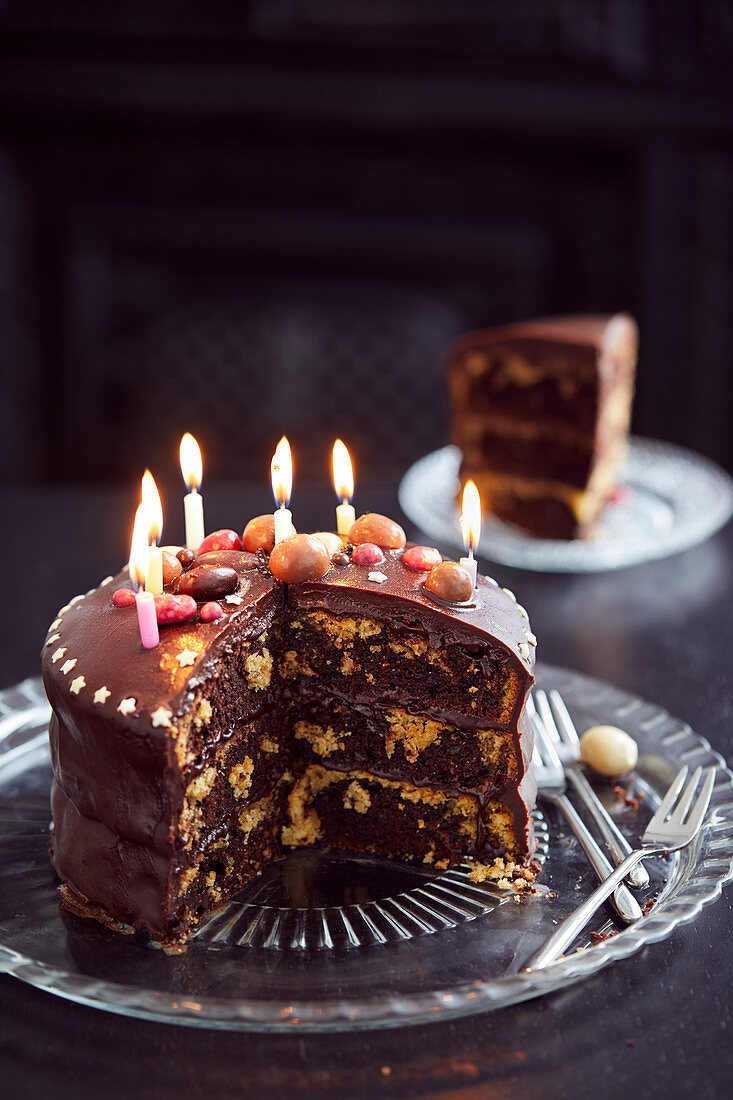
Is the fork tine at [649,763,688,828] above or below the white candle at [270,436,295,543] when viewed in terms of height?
below

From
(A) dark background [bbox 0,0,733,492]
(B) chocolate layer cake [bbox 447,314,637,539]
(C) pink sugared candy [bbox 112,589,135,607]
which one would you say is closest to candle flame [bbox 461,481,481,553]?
(C) pink sugared candy [bbox 112,589,135,607]

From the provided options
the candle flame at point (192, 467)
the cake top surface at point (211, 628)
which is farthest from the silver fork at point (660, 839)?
the candle flame at point (192, 467)

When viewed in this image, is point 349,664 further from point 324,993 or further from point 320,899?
point 324,993

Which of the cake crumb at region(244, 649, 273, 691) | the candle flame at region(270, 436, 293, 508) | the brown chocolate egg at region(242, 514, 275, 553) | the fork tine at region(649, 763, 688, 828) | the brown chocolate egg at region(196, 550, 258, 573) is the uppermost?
the candle flame at region(270, 436, 293, 508)

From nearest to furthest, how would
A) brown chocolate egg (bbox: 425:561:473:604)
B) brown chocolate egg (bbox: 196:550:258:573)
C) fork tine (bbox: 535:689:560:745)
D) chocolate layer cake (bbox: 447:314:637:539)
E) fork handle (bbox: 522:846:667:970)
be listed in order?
fork handle (bbox: 522:846:667:970)
brown chocolate egg (bbox: 425:561:473:604)
brown chocolate egg (bbox: 196:550:258:573)
fork tine (bbox: 535:689:560:745)
chocolate layer cake (bbox: 447:314:637:539)

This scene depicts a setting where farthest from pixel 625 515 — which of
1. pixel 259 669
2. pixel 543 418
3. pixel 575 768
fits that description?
pixel 259 669

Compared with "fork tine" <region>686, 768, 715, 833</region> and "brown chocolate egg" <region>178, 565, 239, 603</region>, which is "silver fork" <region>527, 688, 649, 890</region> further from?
"brown chocolate egg" <region>178, 565, 239, 603</region>

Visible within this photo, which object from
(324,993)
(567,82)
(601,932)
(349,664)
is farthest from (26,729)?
(567,82)

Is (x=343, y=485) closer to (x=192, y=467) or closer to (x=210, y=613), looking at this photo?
(x=192, y=467)
